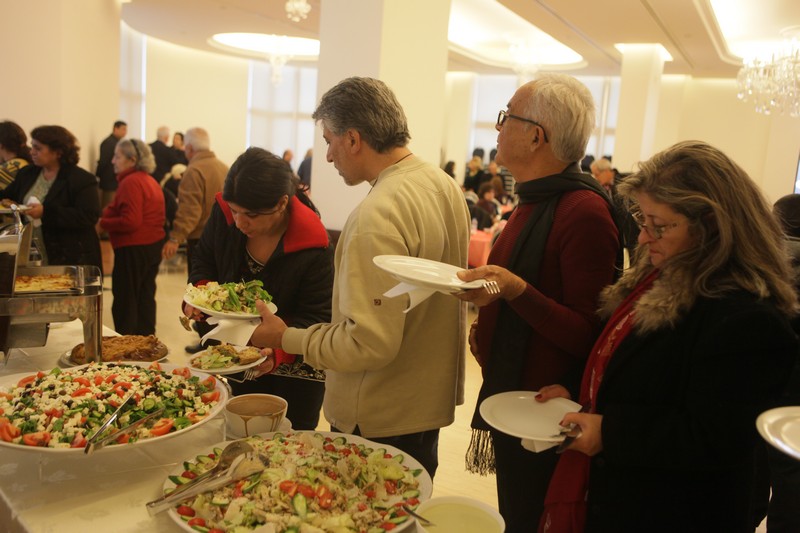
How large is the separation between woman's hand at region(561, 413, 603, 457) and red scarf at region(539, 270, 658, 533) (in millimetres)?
76

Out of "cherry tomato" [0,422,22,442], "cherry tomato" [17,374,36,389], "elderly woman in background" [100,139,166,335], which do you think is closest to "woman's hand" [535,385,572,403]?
"cherry tomato" [0,422,22,442]

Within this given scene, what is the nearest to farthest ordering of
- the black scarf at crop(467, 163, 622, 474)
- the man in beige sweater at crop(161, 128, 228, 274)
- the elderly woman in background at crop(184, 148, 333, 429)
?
the black scarf at crop(467, 163, 622, 474), the elderly woman in background at crop(184, 148, 333, 429), the man in beige sweater at crop(161, 128, 228, 274)

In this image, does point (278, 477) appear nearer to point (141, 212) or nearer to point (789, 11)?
point (141, 212)

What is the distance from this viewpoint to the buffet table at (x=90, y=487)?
1090 mm

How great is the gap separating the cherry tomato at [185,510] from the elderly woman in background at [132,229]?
10.7 feet

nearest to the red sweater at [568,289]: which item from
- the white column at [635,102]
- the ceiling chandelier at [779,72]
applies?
the ceiling chandelier at [779,72]

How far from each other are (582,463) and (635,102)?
789 cm

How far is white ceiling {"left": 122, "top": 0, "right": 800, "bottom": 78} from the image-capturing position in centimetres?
654

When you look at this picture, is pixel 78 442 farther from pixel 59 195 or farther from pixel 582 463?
pixel 59 195

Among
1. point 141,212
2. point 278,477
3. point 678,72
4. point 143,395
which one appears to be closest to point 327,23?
point 141,212

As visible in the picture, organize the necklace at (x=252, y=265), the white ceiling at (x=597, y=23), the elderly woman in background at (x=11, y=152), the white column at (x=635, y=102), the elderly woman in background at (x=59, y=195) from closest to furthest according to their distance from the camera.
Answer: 1. the necklace at (x=252, y=265)
2. the elderly woman in background at (x=59, y=195)
3. the elderly woman in background at (x=11, y=152)
4. the white ceiling at (x=597, y=23)
5. the white column at (x=635, y=102)

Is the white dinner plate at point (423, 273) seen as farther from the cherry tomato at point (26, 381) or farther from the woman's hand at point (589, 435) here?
the cherry tomato at point (26, 381)

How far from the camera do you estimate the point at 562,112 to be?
1438 millimetres

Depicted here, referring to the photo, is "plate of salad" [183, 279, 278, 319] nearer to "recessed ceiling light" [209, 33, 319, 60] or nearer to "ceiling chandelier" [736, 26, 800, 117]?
"ceiling chandelier" [736, 26, 800, 117]
